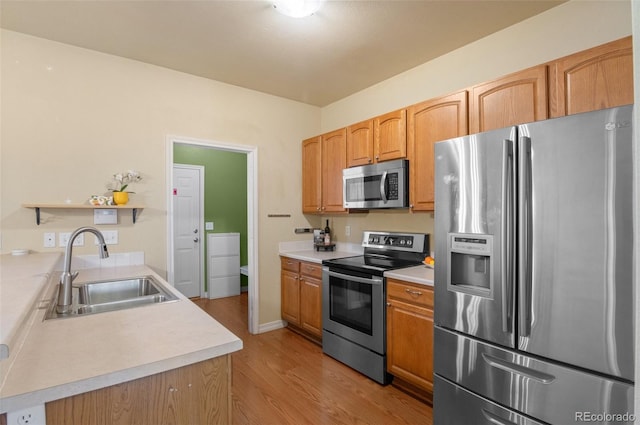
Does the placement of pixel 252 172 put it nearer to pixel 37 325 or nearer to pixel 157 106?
pixel 157 106

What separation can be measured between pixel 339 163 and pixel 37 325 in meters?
2.64

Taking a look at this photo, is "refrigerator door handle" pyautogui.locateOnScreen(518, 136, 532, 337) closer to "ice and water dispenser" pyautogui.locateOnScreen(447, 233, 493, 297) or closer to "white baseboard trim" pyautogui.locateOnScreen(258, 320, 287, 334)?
"ice and water dispenser" pyautogui.locateOnScreen(447, 233, 493, 297)

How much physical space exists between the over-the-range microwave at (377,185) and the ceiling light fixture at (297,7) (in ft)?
4.20

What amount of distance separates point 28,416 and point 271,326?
2.93 m

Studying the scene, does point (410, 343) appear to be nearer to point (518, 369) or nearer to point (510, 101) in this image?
point (518, 369)

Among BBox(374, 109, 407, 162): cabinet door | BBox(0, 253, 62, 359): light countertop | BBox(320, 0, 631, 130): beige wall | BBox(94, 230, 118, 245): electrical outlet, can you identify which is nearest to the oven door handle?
BBox(374, 109, 407, 162): cabinet door

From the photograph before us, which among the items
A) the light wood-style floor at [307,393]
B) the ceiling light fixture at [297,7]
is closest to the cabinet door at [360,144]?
the ceiling light fixture at [297,7]

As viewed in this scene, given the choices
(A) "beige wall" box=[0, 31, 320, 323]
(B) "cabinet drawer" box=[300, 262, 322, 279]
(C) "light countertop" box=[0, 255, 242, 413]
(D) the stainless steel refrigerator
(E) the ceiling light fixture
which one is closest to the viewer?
(C) "light countertop" box=[0, 255, 242, 413]

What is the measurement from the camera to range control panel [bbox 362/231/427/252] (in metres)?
2.86

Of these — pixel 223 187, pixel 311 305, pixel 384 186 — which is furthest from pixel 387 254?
pixel 223 187

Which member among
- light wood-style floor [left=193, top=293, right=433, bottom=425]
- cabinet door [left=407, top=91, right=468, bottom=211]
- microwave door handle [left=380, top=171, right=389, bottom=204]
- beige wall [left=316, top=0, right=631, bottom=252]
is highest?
beige wall [left=316, top=0, right=631, bottom=252]

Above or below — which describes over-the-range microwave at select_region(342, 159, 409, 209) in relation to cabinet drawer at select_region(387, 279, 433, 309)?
above

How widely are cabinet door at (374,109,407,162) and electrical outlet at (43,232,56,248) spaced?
2671 mm

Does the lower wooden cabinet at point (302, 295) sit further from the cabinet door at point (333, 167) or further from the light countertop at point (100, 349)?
the light countertop at point (100, 349)
